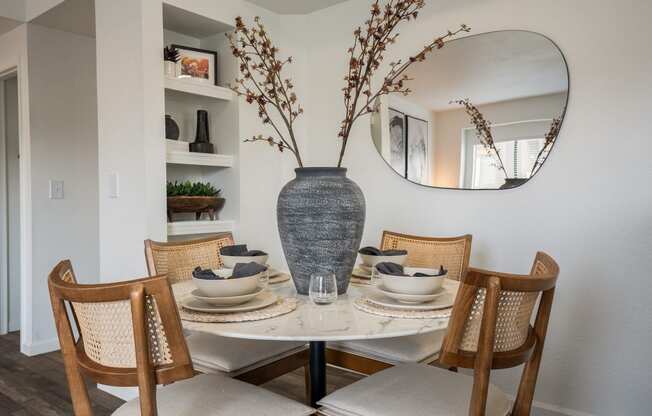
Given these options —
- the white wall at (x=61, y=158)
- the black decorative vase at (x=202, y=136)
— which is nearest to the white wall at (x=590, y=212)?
the black decorative vase at (x=202, y=136)

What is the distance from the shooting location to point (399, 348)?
1.84 metres

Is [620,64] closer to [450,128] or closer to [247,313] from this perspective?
[450,128]

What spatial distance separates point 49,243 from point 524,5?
10.9 feet

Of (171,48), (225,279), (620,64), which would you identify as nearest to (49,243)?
(171,48)

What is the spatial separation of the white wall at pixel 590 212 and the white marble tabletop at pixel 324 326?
4.58 ft

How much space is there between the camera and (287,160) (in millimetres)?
3357

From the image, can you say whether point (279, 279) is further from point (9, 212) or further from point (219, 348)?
point (9, 212)

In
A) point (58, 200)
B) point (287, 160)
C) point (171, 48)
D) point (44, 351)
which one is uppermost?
point (171, 48)

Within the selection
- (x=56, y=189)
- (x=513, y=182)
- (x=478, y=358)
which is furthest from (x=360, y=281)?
(x=56, y=189)

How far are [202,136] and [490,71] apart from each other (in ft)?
5.67

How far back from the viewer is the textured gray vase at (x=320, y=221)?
4.98ft

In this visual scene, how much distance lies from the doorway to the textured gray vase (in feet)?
10.6

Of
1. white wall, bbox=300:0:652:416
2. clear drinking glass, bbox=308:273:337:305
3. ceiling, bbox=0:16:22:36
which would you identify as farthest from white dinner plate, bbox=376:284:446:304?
ceiling, bbox=0:16:22:36

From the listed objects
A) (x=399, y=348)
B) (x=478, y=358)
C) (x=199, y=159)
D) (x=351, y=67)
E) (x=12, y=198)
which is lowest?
(x=399, y=348)
